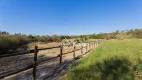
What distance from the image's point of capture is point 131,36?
322 feet

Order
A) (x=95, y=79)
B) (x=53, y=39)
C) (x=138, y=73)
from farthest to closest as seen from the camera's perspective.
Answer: (x=53, y=39) → (x=138, y=73) → (x=95, y=79)

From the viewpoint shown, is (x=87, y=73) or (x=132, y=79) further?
(x=87, y=73)

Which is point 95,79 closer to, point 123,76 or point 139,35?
point 123,76

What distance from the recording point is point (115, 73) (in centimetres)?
767

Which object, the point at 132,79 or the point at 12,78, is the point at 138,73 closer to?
the point at 132,79

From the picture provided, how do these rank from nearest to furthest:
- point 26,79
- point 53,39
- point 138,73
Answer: point 26,79 < point 138,73 < point 53,39

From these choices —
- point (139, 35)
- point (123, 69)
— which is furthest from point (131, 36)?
point (123, 69)

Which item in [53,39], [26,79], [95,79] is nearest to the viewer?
[95,79]

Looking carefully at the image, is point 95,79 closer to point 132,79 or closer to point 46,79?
point 132,79

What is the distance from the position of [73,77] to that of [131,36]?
318 ft

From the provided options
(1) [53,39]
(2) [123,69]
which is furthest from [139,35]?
(2) [123,69]

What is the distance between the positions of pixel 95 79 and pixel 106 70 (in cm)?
152

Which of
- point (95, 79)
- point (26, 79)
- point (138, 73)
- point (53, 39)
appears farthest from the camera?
point (53, 39)

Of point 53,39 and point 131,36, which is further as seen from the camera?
point 131,36
